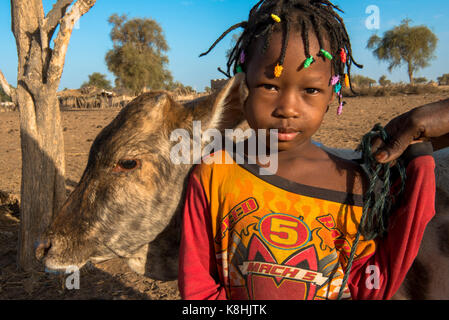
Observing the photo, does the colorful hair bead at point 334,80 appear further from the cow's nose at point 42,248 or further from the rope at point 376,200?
the cow's nose at point 42,248

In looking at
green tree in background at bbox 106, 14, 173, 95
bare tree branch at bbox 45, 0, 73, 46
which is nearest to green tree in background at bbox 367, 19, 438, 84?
green tree in background at bbox 106, 14, 173, 95

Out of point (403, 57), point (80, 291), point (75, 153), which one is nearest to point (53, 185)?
point (80, 291)

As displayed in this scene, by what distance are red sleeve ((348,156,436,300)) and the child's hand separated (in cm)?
9

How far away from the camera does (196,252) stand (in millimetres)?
1471

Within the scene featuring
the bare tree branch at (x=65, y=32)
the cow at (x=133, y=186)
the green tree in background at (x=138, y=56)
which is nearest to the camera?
the cow at (x=133, y=186)

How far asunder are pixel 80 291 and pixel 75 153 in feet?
24.4

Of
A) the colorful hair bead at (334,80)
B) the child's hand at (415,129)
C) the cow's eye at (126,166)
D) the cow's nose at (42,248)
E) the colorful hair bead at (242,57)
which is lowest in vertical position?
the cow's nose at (42,248)

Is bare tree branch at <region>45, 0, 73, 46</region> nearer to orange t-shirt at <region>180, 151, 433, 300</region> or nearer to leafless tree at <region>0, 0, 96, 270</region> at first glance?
leafless tree at <region>0, 0, 96, 270</region>

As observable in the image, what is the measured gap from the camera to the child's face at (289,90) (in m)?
1.37

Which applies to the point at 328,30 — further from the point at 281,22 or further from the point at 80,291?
the point at 80,291

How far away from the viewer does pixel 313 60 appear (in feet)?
4.51

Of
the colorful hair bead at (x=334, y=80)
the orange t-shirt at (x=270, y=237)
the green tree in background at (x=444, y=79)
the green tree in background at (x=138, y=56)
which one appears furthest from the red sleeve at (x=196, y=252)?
the green tree in background at (x=444, y=79)

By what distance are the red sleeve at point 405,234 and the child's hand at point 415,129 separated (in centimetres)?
9
